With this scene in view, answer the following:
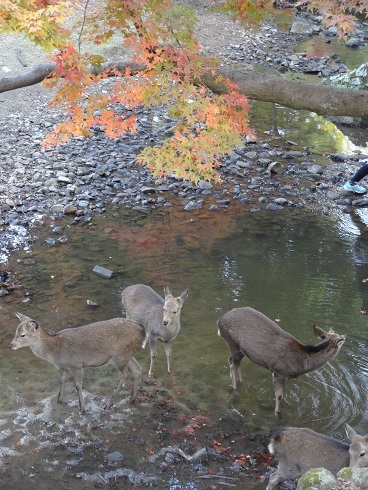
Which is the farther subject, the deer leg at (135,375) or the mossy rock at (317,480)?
the deer leg at (135,375)

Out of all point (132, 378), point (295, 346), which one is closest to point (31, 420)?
point (132, 378)

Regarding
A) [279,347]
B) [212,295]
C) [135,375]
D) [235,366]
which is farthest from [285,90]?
[135,375]

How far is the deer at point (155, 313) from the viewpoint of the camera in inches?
373

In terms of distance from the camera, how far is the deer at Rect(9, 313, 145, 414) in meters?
8.79

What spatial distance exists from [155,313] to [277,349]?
74.5 inches

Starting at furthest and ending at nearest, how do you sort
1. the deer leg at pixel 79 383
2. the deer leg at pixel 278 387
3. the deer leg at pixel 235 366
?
the deer leg at pixel 235 366, the deer leg at pixel 278 387, the deer leg at pixel 79 383

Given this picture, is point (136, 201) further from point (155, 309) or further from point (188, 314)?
point (155, 309)

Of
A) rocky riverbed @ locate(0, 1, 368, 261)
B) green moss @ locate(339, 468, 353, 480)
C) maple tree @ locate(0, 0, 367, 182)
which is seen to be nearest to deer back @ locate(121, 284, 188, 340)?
maple tree @ locate(0, 0, 367, 182)

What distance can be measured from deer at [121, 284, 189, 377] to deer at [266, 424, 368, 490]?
2.60m

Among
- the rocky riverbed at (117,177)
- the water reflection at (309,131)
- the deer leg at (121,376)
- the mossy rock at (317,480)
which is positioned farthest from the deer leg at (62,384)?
the water reflection at (309,131)

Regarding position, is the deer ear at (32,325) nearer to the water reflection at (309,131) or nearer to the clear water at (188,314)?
the clear water at (188,314)

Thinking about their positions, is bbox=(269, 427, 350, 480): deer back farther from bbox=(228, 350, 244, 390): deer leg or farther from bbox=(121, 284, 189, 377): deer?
bbox=(121, 284, 189, 377): deer

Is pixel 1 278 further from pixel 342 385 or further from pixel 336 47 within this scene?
pixel 336 47

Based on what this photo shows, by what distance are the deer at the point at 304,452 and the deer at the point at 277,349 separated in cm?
150
